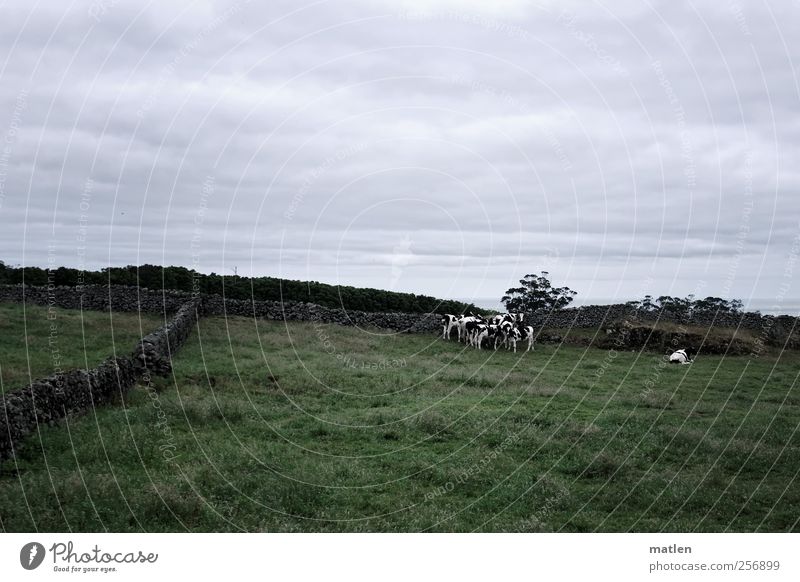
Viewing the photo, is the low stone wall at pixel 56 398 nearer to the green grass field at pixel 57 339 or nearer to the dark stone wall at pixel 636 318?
the green grass field at pixel 57 339

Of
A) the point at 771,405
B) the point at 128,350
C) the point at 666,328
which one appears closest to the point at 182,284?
the point at 128,350

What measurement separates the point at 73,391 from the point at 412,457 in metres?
7.95

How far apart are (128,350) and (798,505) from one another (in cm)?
2058

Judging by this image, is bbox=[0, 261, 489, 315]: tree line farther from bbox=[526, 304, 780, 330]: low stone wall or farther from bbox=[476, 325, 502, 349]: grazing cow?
bbox=[476, 325, 502, 349]: grazing cow

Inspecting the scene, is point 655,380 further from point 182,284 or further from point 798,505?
point 182,284

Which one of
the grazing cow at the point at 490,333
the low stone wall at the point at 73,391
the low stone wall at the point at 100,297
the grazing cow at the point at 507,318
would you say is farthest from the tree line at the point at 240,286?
the low stone wall at the point at 73,391

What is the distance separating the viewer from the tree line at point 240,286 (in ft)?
143

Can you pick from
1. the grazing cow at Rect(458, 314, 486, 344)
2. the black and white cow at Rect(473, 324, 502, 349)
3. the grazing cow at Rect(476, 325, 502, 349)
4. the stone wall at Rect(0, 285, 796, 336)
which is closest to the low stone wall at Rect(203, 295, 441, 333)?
the stone wall at Rect(0, 285, 796, 336)

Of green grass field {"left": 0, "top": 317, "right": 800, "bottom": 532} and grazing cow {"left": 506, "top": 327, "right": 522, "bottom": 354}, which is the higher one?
grazing cow {"left": 506, "top": 327, "right": 522, "bottom": 354}

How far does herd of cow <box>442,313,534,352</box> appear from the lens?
32062 mm

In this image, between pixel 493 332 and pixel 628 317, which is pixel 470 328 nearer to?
pixel 493 332

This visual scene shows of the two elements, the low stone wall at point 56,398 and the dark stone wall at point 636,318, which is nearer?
the low stone wall at point 56,398
